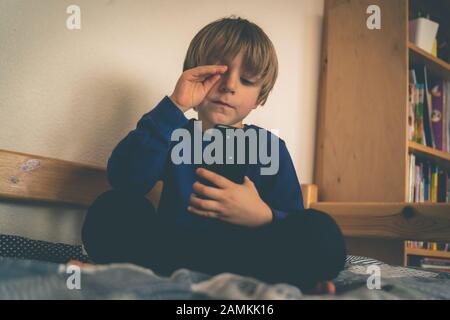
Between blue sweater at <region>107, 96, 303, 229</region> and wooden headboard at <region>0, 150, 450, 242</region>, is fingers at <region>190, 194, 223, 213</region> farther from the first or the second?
wooden headboard at <region>0, 150, 450, 242</region>

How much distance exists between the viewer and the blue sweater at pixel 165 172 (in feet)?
1.96

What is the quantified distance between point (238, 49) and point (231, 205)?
0.29 m

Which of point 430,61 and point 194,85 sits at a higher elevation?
point 430,61

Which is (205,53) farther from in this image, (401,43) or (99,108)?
(401,43)

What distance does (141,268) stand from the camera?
43 centimetres

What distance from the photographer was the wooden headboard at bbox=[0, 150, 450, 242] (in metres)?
0.72

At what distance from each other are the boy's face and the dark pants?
0.19 metres

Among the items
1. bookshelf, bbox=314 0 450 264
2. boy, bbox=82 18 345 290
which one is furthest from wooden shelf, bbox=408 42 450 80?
boy, bbox=82 18 345 290

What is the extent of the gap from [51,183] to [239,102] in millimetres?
371

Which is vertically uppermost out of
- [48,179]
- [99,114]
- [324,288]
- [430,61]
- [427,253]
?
[430,61]

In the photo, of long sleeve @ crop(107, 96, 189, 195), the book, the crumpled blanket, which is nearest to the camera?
the crumpled blanket

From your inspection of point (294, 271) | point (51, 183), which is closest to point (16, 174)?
point (51, 183)

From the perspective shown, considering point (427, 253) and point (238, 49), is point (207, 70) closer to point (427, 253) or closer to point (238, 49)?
point (238, 49)

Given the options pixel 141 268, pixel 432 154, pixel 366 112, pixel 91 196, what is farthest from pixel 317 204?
pixel 141 268
